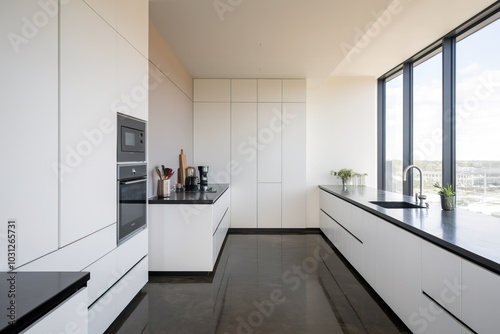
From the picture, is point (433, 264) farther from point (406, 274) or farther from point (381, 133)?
point (381, 133)

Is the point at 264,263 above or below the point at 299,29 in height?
below

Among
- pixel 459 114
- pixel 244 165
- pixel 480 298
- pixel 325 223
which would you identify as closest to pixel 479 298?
pixel 480 298

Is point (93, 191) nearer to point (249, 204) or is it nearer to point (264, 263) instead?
point (264, 263)

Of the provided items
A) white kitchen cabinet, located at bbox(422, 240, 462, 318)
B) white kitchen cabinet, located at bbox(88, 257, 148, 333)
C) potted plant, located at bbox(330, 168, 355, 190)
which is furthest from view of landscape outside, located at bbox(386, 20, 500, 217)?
white kitchen cabinet, located at bbox(88, 257, 148, 333)

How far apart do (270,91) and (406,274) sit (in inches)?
165

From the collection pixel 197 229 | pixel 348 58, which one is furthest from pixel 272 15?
pixel 197 229

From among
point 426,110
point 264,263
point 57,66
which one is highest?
point 426,110

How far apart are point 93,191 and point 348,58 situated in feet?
13.7

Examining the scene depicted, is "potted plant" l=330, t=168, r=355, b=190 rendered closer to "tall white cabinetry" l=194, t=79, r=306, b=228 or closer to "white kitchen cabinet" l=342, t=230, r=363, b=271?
"tall white cabinetry" l=194, t=79, r=306, b=228

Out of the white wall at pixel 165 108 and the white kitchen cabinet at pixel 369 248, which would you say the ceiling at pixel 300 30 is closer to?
the white wall at pixel 165 108

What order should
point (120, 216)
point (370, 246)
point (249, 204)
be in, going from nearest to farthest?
point (120, 216), point (370, 246), point (249, 204)

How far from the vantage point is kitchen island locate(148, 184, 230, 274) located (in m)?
3.57

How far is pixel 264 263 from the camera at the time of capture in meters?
4.11

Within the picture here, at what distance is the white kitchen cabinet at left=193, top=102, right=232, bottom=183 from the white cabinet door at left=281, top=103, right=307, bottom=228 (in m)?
1.03
